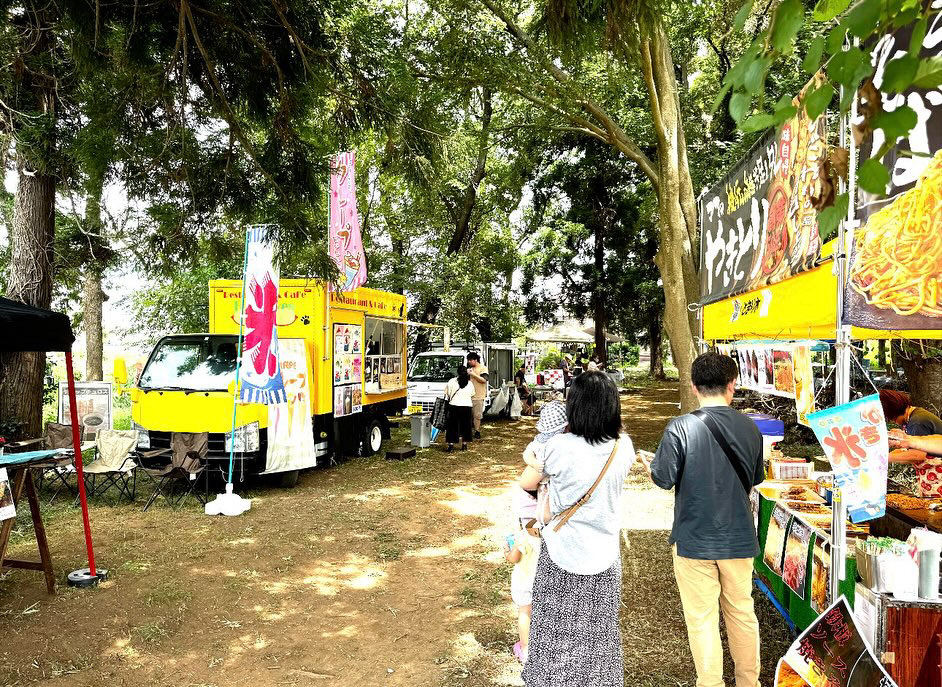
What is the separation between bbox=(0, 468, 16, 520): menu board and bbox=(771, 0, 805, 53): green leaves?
5.04 metres

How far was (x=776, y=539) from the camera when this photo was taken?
3992 millimetres

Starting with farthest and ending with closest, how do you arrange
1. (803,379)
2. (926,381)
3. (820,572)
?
1. (926,381)
2. (803,379)
3. (820,572)

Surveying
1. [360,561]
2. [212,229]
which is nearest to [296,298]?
[212,229]

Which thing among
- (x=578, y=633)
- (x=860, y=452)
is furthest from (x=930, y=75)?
(x=578, y=633)

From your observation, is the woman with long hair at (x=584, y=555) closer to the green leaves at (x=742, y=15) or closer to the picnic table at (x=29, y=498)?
the green leaves at (x=742, y=15)

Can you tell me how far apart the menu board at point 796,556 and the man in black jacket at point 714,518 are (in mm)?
633

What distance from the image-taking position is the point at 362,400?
34.7 ft

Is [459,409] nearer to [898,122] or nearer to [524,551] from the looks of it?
[524,551]

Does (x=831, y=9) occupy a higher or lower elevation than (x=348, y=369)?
higher

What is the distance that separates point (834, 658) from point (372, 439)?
9.04 metres

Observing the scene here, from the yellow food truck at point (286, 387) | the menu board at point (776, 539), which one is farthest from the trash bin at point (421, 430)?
the menu board at point (776, 539)

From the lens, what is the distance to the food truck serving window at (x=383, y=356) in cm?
1120

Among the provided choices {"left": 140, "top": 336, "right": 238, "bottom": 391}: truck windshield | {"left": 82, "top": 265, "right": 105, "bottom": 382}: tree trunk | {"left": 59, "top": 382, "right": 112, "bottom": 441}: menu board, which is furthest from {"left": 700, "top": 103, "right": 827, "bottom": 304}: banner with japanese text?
{"left": 82, "top": 265, "right": 105, "bottom": 382}: tree trunk

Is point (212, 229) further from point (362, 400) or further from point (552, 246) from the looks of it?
point (552, 246)
